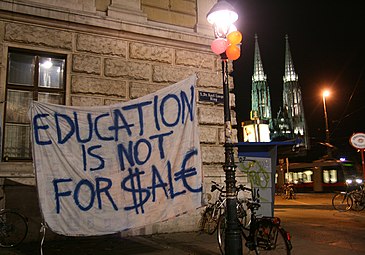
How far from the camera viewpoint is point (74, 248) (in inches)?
271

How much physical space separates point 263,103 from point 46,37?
10955 cm

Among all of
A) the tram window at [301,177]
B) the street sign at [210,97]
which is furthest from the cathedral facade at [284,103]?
the street sign at [210,97]

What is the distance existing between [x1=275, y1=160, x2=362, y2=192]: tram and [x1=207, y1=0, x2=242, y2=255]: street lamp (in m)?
25.7

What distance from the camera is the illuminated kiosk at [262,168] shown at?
392 inches

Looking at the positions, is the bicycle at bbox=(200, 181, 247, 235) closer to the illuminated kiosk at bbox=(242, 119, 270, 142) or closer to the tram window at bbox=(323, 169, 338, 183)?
the illuminated kiosk at bbox=(242, 119, 270, 142)

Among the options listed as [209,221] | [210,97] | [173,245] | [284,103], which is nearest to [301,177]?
[210,97]

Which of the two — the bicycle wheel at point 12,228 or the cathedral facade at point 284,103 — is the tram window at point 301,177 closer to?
the bicycle wheel at point 12,228

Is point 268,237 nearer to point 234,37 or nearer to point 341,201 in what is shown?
point 234,37

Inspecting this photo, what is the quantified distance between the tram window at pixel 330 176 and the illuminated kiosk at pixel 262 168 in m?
23.5

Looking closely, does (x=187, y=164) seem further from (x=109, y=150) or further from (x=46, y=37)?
(x=46, y=37)

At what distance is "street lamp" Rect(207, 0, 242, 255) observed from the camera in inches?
223

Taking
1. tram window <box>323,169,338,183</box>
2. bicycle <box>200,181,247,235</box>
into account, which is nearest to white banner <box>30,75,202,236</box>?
bicycle <box>200,181,247,235</box>

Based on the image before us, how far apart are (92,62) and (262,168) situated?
5300 mm

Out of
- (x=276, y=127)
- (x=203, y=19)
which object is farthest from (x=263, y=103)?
(x=203, y=19)
